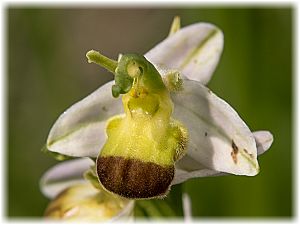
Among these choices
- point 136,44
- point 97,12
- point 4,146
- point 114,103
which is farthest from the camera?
point 97,12

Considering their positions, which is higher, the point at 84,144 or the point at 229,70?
the point at 84,144

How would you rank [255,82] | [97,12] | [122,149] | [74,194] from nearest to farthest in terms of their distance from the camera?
[122,149] < [74,194] < [255,82] < [97,12]

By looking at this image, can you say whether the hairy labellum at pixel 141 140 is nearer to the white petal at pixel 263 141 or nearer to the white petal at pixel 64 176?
the white petal at pixel 263 141

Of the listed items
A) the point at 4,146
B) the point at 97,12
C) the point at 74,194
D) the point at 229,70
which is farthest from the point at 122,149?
the point at 97,12

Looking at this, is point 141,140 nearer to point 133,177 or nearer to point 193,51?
point 133,177

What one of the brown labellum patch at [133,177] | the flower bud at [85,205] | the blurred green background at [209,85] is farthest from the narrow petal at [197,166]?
the blurred green background at [209,85]

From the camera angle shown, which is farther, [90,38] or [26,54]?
[90,38]

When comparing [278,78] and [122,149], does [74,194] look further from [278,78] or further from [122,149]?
[278,78]

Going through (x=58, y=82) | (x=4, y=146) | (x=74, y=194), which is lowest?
(x=4, y=146)
